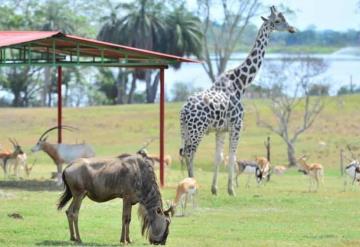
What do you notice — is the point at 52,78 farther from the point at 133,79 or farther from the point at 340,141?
the point at 340,141

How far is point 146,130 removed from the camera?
52250mm

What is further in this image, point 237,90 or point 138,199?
point 237,90

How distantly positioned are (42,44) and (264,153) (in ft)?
69.4

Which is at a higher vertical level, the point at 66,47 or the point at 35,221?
the point at 66,47

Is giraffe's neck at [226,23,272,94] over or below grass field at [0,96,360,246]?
over

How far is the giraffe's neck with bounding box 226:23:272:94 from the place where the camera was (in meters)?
27.2

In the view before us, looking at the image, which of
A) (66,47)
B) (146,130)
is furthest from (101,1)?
(66,47)

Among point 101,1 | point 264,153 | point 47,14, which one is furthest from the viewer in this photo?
point 101,1

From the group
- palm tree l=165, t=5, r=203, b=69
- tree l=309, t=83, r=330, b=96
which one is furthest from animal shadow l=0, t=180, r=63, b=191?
palm tree l=165, t=5, r=203, b=69

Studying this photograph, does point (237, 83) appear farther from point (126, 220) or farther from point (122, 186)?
point (126, 220)

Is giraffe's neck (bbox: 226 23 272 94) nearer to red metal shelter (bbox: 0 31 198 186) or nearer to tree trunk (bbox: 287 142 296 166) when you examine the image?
red metal shelter (bbox: 0 31 198 186)

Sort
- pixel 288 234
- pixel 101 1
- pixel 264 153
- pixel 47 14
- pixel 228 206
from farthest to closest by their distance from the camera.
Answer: pixel 101 1
pixel 47 14
pixel 264 153
pixel 228 206
pixel 288 234

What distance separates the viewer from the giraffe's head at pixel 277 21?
2752 centimetres

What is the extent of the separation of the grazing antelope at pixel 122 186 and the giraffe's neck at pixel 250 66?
10.8 metres
